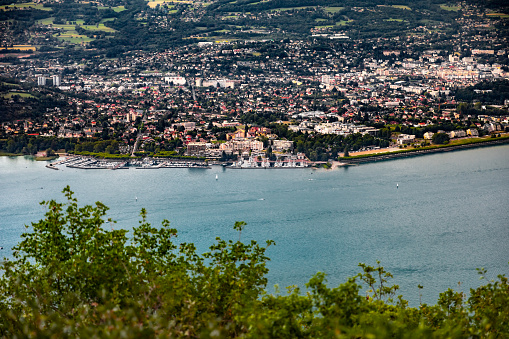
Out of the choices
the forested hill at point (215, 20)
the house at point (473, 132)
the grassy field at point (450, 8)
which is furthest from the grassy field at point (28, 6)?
the house at point (473, 132)

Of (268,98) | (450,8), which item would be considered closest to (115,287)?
(268,98)

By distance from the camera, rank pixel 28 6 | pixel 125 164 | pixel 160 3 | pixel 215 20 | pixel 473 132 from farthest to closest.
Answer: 1. pixel 160 3
2. pixel 215 20
3. pixel 28 6
4. pixel 473 132
5. pixel 125 164

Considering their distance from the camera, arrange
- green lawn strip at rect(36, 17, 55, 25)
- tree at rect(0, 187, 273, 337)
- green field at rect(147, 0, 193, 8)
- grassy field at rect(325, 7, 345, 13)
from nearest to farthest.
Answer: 1. tree at rect(0, 187, 273, 337)
2. green lawn strip at rect(36, 17, 55, 25)
3. grassy field at rect(325, 7, 345, 13)
4. green field at rect(147, 0, 193, 8)

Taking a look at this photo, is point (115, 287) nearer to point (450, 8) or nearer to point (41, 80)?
point (41, 80)

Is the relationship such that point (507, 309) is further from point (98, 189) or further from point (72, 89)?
point (72, 89)

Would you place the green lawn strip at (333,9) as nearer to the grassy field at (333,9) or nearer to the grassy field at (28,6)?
the grassy field at (333,9)

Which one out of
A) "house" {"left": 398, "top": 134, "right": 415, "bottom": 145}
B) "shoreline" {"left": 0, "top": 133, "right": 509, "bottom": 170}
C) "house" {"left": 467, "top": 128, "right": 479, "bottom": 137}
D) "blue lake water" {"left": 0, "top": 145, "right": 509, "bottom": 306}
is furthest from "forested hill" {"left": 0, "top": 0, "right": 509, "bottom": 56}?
"blue lake water" {"left": 0, "top": 145, "right": 509, "bottom": 306}

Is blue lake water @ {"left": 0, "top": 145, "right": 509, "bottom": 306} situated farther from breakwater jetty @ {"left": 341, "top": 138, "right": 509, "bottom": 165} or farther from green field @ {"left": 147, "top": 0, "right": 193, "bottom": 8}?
green field @ {"left": 147, "top": 0, "right": 193, "bottom": 8}
